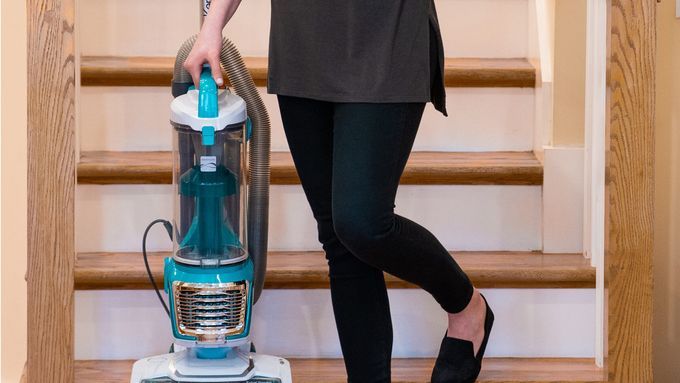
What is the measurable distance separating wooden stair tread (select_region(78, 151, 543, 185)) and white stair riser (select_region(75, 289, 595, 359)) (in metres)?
0.27

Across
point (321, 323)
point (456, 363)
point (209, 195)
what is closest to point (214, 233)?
point (209, 195)

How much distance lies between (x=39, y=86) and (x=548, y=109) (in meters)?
1.20

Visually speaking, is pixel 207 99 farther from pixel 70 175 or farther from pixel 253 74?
pixel 253 74

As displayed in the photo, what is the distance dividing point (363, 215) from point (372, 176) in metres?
0.07

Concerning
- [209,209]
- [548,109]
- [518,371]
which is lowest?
[518,371]

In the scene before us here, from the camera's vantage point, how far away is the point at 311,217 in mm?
2510

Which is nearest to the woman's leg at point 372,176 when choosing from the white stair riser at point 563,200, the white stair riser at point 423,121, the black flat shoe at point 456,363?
the black flat shoe at point 456,363

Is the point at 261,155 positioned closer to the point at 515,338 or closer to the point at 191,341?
the point at 191,341

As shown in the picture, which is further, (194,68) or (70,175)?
(70,175)

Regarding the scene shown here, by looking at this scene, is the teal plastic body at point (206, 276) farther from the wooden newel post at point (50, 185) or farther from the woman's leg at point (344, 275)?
the wooden newel post at point (50, 185)

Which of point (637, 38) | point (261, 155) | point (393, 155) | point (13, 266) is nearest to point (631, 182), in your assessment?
point (637, 38)

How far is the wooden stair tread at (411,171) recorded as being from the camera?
243 centimetres

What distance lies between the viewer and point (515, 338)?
93.9 inches

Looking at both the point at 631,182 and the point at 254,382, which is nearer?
the point at 254,382
